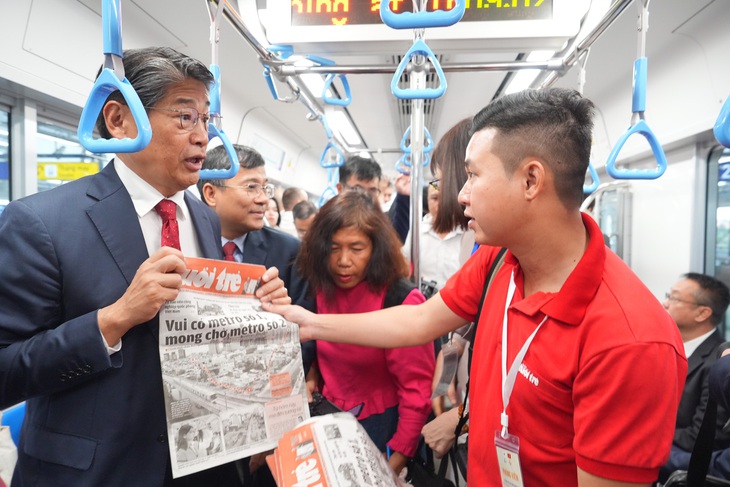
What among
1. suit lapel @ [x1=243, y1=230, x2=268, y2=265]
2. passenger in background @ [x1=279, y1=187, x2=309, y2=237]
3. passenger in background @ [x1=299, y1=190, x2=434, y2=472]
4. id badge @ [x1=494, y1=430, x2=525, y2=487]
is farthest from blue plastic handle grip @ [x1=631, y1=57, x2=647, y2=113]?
passenger in background @ [x1=279, y1=187, x2=309, y2=237]

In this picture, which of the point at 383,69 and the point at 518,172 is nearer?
the point at 518,172

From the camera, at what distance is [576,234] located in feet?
4.03

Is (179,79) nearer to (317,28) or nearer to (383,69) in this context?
(317,28)

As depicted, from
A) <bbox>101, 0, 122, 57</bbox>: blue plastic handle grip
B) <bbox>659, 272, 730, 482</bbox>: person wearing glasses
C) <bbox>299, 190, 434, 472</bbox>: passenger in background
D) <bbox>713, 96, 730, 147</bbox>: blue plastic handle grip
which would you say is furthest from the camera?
<bbox>659, 272, 730, 482</bbox>: person wearing glasses

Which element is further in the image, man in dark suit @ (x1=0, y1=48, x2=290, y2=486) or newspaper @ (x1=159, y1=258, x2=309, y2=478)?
newspaper @ (x1=159, y1=258, x2=309, y2=478)

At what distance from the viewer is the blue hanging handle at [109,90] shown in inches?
35.6

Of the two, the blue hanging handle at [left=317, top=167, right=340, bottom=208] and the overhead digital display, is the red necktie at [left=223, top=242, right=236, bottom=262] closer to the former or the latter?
the overhead digital display

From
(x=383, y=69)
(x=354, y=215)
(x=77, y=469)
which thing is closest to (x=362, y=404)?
(x=354, y=215)

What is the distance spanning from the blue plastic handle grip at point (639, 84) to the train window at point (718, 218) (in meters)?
3.69

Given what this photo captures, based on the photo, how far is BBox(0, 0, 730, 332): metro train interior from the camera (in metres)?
1.89

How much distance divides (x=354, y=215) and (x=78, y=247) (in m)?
1.16

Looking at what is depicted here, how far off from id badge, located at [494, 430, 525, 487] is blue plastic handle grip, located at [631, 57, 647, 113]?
1.25m

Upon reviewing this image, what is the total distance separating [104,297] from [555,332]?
1.24 m

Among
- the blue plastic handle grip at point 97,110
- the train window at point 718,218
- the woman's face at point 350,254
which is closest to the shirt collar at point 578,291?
the woman's face at point 350,254
